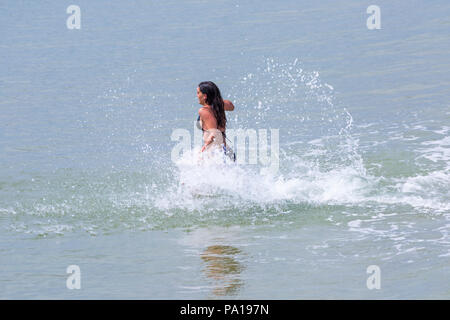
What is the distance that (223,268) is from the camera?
7.92m

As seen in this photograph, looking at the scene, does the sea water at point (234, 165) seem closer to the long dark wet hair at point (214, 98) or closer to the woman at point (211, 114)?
the woman at point (211, 114)

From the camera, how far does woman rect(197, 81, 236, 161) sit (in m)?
9.70

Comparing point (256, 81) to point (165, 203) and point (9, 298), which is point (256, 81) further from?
point (9, 298)

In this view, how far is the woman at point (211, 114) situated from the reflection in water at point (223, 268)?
5.61 feet

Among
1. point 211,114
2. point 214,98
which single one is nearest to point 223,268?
point 211,114

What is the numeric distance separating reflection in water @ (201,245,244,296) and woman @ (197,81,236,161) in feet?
5.61

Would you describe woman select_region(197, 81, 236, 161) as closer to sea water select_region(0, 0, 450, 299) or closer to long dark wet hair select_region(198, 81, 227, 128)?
long dark wet hair select_region(198, 81, 227, 128)

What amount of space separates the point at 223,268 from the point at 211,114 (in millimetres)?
2446

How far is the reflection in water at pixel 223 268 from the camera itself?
735cm

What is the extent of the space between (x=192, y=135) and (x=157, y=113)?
77.1 inches

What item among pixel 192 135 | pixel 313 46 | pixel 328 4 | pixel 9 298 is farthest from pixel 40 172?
pixel 328 4

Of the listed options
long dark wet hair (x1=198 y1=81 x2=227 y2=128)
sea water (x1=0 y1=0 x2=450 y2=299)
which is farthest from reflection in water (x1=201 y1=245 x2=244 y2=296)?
long dark wet hair (x1=198 y1=81 x2=227 y2=128)

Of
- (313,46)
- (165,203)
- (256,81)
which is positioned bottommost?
(165,203)

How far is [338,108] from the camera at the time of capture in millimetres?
16047
